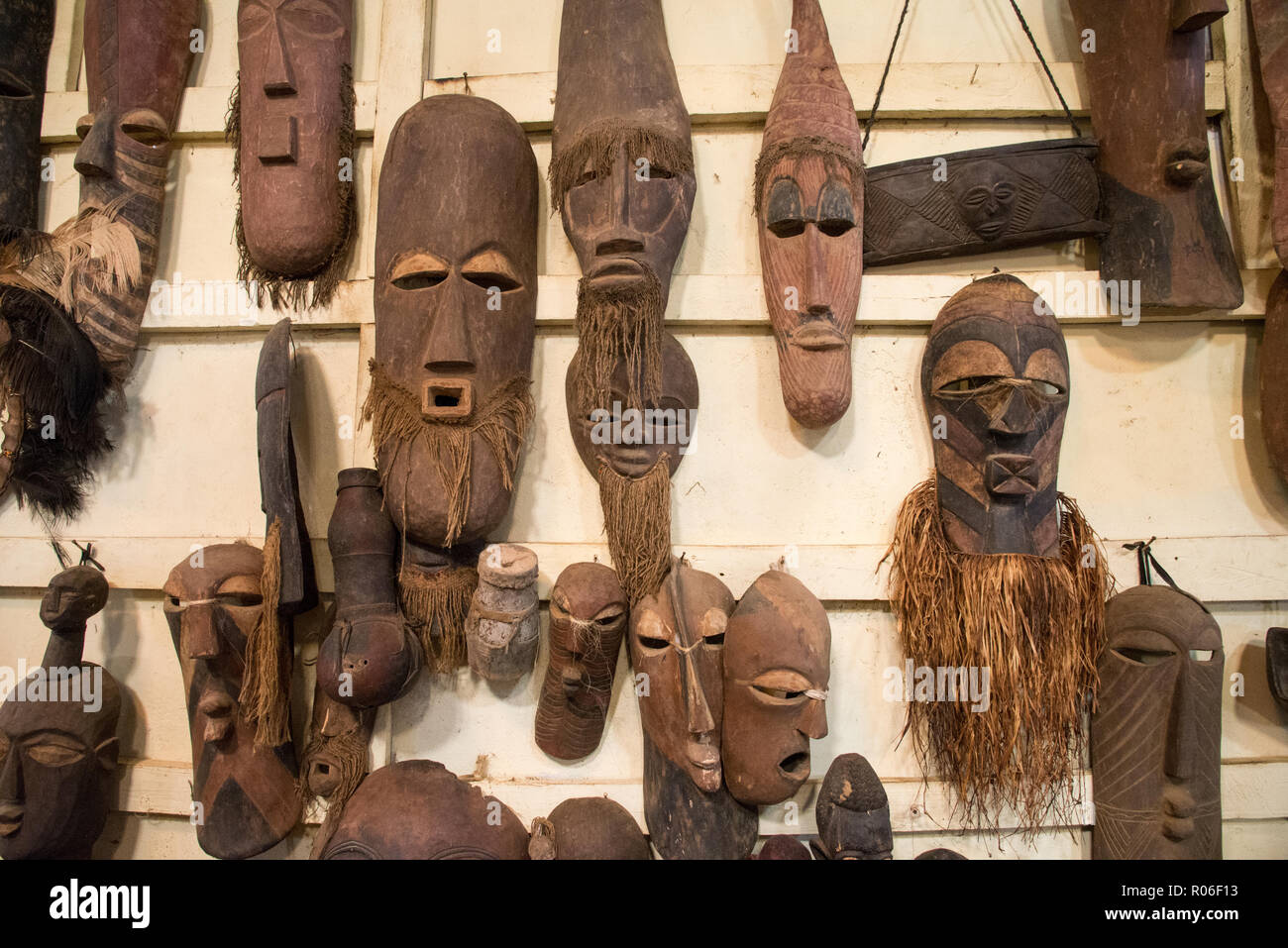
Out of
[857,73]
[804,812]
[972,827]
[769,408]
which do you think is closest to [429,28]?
[857,73]

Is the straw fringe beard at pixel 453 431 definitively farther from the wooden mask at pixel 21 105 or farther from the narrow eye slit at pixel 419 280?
the wooden mask at pixel 21 105

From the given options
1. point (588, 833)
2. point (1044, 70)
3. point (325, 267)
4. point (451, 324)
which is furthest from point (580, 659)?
point (1044, 70)

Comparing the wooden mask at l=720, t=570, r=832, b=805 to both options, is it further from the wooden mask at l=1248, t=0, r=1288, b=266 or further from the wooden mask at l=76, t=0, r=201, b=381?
the wooden mask at l=76, t=0, r=201, b=381

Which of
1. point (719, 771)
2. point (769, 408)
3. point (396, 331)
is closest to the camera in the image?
point (719, 771)

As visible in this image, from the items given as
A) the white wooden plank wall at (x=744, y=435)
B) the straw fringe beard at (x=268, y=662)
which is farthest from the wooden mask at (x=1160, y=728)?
the straw fringe beard at (x=268, y=662)

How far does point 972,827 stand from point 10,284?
9.48 ft

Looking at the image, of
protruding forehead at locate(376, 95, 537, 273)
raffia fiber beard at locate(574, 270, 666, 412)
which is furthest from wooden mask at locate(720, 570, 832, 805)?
protruding forehead at locate(376, 95, 537, 273)

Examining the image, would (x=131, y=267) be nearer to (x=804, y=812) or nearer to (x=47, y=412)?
(x=47, y=412)

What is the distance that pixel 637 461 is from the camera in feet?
6.42

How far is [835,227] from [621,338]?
654 millimetres

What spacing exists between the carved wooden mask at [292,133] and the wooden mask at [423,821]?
4.52 feet

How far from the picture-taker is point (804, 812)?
2020mm

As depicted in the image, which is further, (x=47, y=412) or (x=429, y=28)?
(x=429, y=28)

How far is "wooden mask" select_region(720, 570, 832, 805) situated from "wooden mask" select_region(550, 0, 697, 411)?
617 mm
